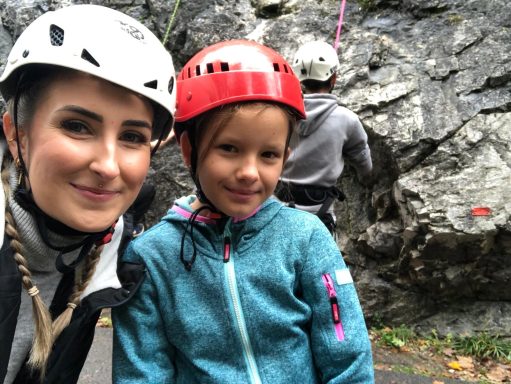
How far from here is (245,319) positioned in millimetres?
1712

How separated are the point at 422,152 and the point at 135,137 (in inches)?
186

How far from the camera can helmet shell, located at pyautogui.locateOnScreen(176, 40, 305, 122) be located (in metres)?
1.74

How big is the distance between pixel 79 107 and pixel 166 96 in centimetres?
34

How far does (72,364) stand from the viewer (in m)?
1.66

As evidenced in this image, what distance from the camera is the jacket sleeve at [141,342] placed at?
5.44 feet

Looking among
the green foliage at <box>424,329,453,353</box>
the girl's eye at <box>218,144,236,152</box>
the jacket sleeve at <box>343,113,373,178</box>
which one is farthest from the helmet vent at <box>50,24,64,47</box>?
the green foliage at <box>424,329,453,353</box>

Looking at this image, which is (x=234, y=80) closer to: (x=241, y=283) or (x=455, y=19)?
(x=241, y=283)

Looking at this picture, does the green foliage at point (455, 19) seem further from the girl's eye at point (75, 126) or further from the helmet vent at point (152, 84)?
the girl's eye at point (75, 126)

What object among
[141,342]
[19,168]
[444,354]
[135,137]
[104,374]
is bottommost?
[444,354]

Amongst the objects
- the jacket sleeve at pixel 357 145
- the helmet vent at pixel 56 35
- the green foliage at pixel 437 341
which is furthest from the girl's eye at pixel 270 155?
the green foliage at pixel 437 341

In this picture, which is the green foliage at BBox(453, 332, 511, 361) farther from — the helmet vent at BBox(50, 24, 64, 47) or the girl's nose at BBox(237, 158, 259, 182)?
the helmet vent at BBox(50, 24, 64, 47)

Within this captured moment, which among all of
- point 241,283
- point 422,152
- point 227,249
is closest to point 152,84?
point 227,249

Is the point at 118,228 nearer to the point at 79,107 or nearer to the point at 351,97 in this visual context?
the point at 79,107

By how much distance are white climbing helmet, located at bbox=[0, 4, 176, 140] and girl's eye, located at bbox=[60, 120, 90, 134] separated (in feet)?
0.56
